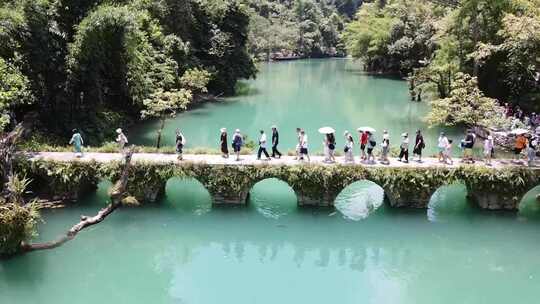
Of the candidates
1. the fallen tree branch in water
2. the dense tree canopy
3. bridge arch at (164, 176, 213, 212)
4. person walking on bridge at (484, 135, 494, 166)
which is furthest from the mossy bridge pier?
the dense tree canopy

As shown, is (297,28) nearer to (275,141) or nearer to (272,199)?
(272,199)

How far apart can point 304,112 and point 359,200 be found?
2541cm

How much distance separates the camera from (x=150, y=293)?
19.7 m

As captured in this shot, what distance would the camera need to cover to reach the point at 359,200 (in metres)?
28.0

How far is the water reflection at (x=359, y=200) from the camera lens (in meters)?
26.5

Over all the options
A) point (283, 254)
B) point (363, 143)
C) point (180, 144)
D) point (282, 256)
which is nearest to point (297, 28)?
point (363, 143)

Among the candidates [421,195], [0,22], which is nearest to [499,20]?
[421,195]

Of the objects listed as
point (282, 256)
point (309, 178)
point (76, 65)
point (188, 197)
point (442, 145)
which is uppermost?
point (76, 65)

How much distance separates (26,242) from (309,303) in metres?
10.1

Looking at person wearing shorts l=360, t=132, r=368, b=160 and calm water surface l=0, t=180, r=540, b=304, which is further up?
person wearing shorts l=360, t=132, r=368, b=160

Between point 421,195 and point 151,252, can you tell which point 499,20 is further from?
point 151,252

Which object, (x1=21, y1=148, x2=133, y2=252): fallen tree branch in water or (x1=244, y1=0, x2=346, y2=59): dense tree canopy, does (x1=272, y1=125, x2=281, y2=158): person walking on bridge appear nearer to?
(x1=21, y1=148, x2=133, y2=252): fallen tree branch in water

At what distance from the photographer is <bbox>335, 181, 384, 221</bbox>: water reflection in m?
26.5

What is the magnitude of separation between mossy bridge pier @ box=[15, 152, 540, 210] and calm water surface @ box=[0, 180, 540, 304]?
83cm
